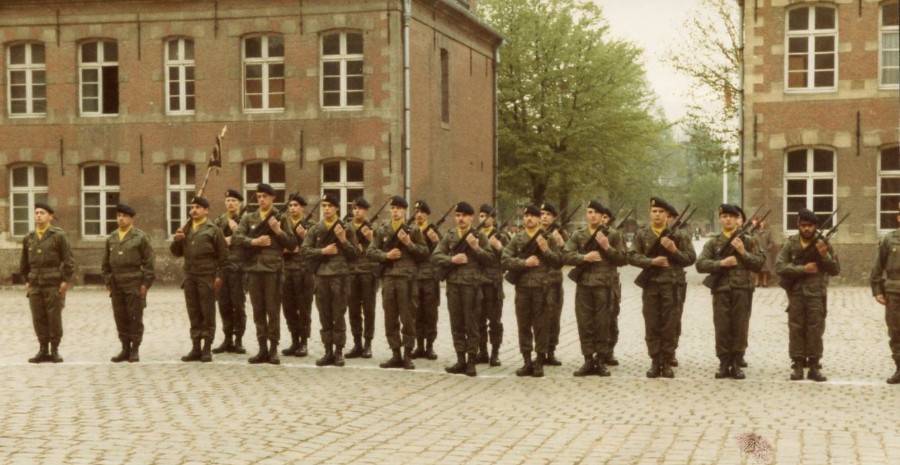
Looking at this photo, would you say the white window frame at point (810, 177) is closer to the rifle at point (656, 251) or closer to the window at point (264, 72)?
the window at point (264, 72)

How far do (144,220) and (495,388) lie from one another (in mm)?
18301

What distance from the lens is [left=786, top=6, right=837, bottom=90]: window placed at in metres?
26.3

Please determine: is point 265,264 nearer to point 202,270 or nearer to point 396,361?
point 202,270

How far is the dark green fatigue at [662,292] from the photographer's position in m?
11.8

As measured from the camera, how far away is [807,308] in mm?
11539

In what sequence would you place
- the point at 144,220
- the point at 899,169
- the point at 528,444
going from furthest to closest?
the point at 144,220 < the point at 899,169 < the point at 528,444

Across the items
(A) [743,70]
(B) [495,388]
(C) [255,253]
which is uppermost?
(A) [743,70]

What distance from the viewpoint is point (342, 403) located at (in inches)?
393

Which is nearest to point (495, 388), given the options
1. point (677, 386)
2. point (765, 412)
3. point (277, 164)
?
point (677, 386)

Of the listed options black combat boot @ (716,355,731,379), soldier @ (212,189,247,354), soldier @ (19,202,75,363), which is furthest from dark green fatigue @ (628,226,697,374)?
soldier @ (19,202,75,363)

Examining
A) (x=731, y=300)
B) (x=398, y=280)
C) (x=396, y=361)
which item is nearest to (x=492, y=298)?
(x=398, y=280)

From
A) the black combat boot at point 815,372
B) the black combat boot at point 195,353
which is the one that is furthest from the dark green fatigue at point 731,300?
the black combat boot at point 195,353

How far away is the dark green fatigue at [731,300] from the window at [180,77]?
18.0m

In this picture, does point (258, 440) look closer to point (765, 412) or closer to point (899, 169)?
point (765, 412)
